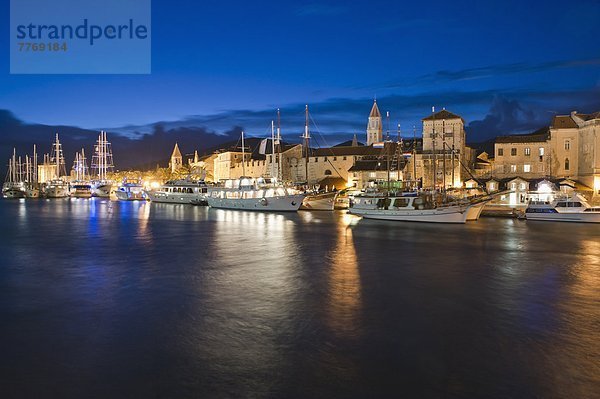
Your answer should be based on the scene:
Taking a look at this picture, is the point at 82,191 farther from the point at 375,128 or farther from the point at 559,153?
the point at 559,153

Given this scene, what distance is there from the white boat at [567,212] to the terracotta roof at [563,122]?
1922 centimetres

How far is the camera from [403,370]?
25.2 ft

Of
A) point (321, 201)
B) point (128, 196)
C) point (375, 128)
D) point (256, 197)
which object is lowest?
point (321, 201)

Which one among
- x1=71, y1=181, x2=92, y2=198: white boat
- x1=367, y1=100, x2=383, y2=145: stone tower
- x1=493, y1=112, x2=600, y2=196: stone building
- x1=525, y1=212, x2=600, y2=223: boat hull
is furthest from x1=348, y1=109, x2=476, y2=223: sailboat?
x1=71, y1=181, x2=92, y2=198: white boat

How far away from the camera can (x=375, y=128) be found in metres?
98.4

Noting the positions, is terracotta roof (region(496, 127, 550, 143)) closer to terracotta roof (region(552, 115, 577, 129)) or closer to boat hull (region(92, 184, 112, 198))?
terracotta roof (region(552, 115, 577, 129))

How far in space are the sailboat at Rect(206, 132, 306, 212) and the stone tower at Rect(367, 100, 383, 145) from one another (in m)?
45.4

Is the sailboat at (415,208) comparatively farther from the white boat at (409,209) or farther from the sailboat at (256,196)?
the sailboat at (256,196)

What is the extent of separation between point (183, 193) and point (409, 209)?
42.4 m

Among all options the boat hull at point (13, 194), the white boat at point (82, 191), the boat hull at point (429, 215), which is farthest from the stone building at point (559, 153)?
the boat hull at point (13, 194)

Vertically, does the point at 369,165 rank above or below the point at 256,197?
above

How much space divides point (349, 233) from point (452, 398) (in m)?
23.0

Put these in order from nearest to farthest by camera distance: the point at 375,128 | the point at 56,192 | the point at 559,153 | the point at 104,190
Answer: the point at 559,153
the point at 375,128
the point at 56,192
the point at 104,190

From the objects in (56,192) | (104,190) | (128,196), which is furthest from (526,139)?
(56,192)
